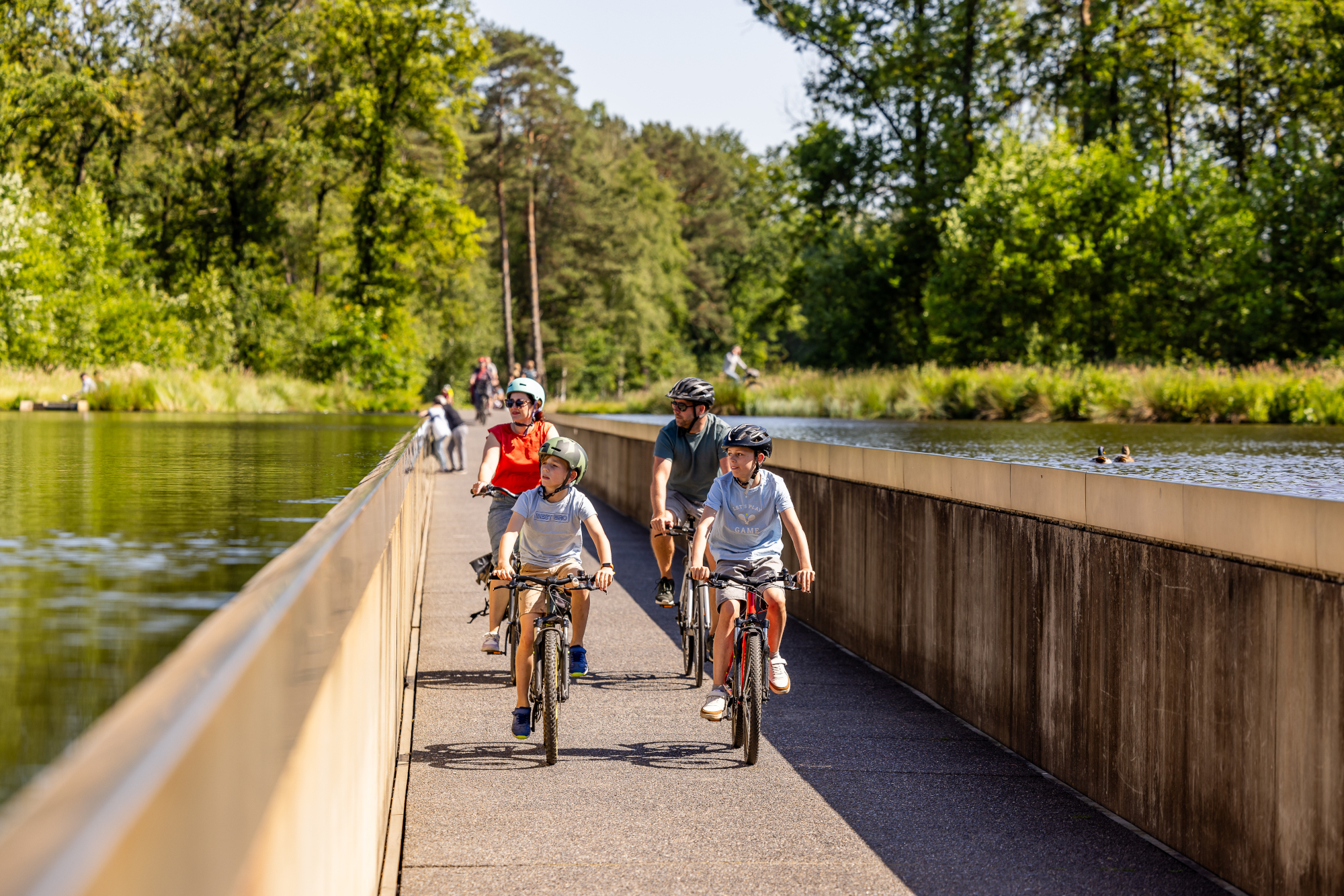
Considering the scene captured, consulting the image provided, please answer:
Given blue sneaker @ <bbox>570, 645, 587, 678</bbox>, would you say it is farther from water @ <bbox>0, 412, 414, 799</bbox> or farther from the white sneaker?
water @ <bbox>0, 412, 414, 799</bbox>

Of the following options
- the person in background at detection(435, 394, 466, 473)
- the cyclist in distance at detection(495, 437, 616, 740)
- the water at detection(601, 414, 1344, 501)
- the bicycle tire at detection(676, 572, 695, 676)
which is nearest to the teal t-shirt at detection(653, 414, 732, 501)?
the bicycle tire at detection(676, 572, 695, 676)

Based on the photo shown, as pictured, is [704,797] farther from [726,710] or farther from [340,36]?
[340,36]

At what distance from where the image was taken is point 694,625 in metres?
8.88

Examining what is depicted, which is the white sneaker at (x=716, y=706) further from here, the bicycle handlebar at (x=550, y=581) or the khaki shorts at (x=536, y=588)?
the khaki shorts at (x=536, y=588)

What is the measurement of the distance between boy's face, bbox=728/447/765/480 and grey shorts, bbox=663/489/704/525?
7.14 feet

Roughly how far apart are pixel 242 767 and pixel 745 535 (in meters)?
5.27

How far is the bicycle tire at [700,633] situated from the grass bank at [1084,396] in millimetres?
14843

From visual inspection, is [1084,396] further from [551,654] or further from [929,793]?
[551,654]

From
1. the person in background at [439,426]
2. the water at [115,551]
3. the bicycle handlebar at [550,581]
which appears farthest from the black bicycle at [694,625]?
the person in background at [439,426]

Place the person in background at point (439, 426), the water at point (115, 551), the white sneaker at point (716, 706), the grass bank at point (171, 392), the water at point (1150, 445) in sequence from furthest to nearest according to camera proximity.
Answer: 1. the grass bank at point (171, 392)
2. the person in background at point (439, 426)
3. the water at point (1150, 445)
4. the white sneaker at point (716, 706)
5. the water at point (115, 551)

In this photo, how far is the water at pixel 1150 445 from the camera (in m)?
9.40

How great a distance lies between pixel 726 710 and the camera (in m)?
7.53

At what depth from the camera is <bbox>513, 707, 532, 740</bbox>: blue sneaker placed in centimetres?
678

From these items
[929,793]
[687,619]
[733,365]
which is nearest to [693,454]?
[687,619]
